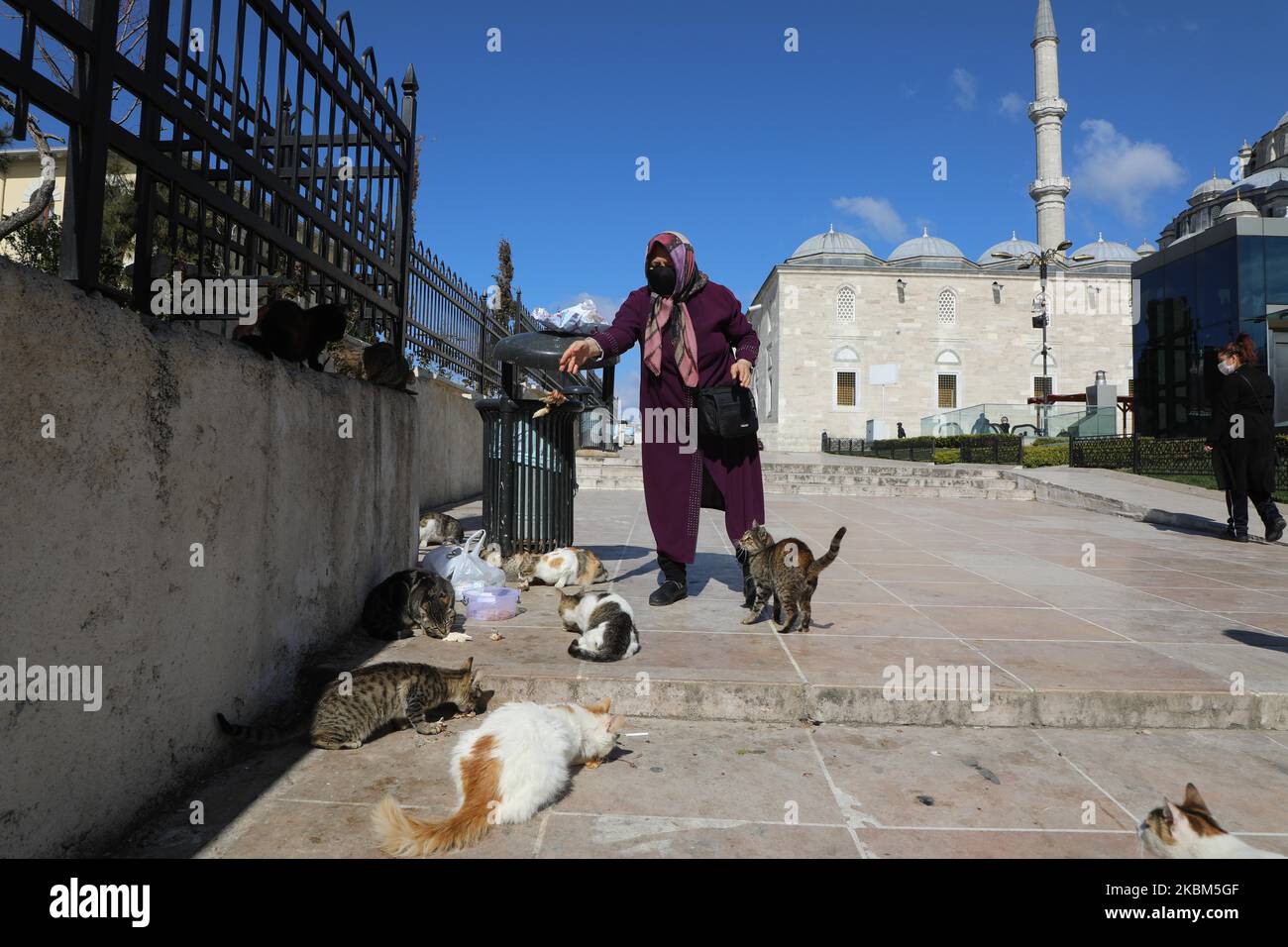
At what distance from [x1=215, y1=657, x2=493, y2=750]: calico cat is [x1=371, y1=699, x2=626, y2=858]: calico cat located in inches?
19.5

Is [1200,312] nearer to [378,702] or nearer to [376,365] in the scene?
[376,365]

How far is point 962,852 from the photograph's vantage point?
6.05 ft

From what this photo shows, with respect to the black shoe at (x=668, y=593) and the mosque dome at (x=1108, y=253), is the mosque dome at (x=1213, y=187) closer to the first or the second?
the mosque dome at (x=1108, y=253)

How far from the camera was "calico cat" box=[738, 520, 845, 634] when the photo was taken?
11.6 ft

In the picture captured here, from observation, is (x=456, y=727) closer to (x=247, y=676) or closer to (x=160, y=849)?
(x=247, y=676)

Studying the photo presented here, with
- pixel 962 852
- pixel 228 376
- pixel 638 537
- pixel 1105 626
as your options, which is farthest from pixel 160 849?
pixel 638 537

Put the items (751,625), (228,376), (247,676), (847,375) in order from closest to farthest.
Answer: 1. (228,376)
2. (247,676)
3. (751,625)
4. (847,375)

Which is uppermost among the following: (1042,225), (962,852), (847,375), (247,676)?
(1042,225)

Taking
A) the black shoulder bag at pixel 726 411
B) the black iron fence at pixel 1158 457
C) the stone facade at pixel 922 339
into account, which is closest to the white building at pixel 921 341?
the stone facade at pixel 922 339

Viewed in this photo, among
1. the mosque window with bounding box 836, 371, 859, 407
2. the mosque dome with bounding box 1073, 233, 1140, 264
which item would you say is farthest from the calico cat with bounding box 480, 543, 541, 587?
the mosque dome with bounding box 1073, 233, 1140, 264

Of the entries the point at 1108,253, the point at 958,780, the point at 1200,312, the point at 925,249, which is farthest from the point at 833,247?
the point at 958,780

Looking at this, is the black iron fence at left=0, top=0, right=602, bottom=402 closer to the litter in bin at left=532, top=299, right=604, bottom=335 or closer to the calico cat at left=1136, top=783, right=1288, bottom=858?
the litter in bin at left=532, top=299, right=604, bottom=335

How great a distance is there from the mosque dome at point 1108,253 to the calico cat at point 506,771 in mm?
60674
